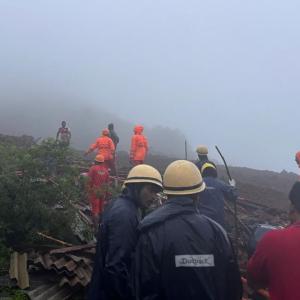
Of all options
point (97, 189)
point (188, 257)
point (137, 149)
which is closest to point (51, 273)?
point (97, 189)

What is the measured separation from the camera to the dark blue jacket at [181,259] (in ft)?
9.67

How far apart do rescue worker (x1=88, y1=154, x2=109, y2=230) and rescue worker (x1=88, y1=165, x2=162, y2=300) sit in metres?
5.23

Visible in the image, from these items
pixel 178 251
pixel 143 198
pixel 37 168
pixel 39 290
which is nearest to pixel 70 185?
pixel 37 168

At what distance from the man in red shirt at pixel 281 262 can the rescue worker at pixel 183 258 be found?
0.67 ft

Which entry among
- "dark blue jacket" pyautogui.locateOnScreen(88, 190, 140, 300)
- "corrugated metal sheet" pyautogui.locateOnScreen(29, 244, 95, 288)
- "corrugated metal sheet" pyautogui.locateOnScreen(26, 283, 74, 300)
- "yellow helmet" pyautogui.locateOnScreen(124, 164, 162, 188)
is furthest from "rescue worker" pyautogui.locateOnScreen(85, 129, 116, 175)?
"dark blue jacket" pyautogui.locateOnScreen(88, 190, 140, 300)

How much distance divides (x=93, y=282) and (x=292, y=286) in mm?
1558

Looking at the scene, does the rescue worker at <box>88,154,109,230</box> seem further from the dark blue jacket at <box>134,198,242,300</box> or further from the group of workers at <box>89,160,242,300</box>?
the dark blue jacket at <box>134,198,242,300</box>

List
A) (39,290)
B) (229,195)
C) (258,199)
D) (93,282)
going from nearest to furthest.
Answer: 1. (93,282)
2. (39,290)
3. (229,195)
4. (258,199)

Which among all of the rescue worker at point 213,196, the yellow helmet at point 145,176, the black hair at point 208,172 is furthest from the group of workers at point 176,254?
the black hair at point 208,172

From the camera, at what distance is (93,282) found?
367cm

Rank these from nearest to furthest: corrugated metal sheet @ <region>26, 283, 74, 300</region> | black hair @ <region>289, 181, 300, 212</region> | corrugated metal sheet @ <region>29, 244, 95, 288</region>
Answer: black hair @ <region>289, 181, 300, 212</region>
corrugated metal sheet @ <region>26, 283, 74, 300</region>
corrugated metal sheet @ <region>29, 244, 95, 288</region>

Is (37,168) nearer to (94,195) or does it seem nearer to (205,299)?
(94,195)

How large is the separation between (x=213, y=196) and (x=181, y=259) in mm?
3928

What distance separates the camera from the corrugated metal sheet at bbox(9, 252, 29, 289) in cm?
611
